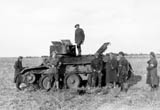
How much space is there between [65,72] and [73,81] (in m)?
0.70

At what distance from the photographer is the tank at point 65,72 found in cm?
1794

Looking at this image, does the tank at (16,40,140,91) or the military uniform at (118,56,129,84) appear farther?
the tank at (16,40,140,91)

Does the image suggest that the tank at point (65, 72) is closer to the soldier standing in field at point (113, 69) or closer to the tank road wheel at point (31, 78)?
the tank road wheel at point (31, 78)

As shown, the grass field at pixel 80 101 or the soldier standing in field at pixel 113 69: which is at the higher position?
the soldier standing in field at pixel 113 69

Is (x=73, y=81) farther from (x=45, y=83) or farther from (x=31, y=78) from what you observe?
(x=31, y=78)

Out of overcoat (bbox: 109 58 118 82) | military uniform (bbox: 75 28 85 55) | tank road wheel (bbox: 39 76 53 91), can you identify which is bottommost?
tank road wheel (bbox: 39 76 53 91)

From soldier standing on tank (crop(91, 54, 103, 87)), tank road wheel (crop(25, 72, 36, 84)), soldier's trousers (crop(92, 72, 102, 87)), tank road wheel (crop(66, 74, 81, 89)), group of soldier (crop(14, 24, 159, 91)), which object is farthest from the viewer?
tank road wheel (crop(25, 72, 36, 84))

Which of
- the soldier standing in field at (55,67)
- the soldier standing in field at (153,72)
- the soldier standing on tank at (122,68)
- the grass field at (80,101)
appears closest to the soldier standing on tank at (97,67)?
the soldier standing on tank at (122,68)

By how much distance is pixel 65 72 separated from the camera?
59.9 feet

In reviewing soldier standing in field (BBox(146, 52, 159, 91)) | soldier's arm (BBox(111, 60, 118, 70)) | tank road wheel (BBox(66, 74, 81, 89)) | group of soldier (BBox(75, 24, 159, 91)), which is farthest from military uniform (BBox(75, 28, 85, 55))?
soldier standing in field (BBox(146, 52, 159, 91))

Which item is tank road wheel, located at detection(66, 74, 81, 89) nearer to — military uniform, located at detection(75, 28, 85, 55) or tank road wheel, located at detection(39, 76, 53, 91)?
tank road wheel, located at detection(39, 76, 53, 91)

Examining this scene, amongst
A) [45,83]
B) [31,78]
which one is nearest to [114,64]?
[45,83]

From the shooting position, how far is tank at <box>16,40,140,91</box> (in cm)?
1794

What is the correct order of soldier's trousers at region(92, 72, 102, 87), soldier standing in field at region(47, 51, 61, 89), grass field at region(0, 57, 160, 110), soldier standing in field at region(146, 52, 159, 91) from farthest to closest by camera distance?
soldier standing in field at region(47, 51, 61, 89) < soldier's trousers at region(92, 72, 102, 87) < soldier standing in field at region(146, 52, 159, 91) < grass field at region(0, 57, 160, 110)
